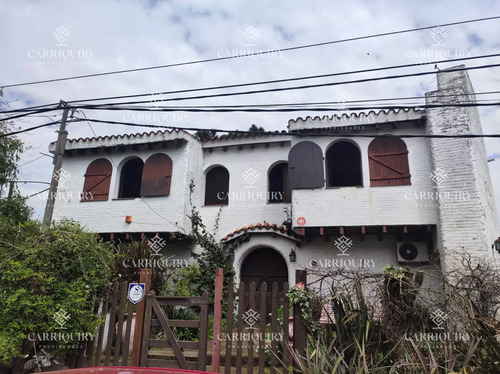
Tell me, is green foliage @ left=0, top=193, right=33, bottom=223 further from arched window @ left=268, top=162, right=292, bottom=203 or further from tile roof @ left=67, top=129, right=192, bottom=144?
arched window @ left=268, top=162, right=292, bottom=203

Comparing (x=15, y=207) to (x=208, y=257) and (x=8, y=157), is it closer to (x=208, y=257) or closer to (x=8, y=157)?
(x=8, y=157)

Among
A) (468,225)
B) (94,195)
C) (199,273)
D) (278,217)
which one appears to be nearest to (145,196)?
(94,195)

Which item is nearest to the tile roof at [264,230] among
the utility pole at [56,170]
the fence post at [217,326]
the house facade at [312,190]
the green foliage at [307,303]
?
the house facade at [312,190]

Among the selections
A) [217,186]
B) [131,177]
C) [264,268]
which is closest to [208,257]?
[264,268]

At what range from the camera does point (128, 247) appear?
9961mm

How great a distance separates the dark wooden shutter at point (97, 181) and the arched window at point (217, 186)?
11.7 ft

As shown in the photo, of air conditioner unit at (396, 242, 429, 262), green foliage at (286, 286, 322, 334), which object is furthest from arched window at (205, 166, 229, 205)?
green foliage at (286, 286, 322, 334)

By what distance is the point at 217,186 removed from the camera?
1287 centimetres

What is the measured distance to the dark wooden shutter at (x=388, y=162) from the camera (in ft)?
32.8

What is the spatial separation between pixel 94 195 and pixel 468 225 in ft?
38.7

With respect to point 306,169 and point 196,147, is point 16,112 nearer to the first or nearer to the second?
point 196,147

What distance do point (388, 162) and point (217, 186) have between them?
591cm

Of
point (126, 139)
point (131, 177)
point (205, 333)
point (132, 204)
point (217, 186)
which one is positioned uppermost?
point (126, 139)

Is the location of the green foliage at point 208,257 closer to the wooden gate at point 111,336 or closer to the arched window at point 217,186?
the arched window at point 217,186
